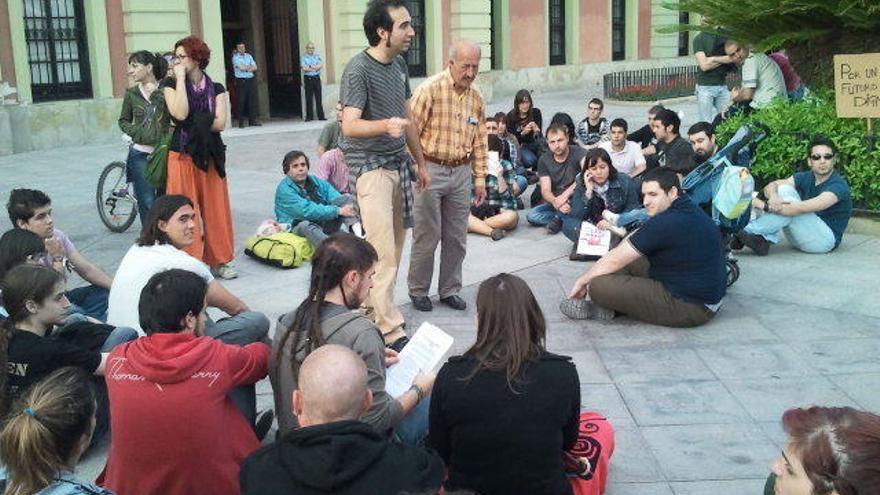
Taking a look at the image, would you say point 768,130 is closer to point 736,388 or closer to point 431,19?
point 736,388

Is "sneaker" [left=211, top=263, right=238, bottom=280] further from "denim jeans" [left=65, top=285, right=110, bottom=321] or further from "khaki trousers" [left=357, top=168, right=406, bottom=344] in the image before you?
"khaki trousers" [left=357, top=168, right=406, bottom=344]

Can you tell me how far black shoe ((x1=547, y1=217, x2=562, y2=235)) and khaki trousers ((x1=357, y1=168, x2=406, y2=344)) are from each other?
3.29 m

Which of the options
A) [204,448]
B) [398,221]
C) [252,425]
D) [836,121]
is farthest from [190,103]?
[836,121]

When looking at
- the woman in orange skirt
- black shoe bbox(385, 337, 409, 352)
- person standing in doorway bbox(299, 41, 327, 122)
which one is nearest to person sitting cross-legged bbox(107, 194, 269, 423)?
black shoe bbox(385, 337, 409, 352)

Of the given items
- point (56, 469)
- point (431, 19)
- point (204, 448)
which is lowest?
point (204, 448)

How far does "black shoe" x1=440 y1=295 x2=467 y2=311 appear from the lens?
6750 millimetres

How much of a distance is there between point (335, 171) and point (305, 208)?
3.48ft

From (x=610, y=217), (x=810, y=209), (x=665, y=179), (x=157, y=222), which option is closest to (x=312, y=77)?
(x=610, y=217)

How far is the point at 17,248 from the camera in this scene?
5.10 meters

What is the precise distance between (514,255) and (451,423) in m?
4.99

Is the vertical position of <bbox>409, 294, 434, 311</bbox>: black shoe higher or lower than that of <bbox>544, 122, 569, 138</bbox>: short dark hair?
lower

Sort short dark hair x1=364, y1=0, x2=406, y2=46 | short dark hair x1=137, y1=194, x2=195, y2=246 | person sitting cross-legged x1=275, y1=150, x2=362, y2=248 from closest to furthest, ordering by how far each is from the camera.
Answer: short dark hair x1=137, y1=194, x2=195, y2=246 < short dark hair x1=364, y1=0, x2=406, y2=46 < person sitting cross-legged x1=275, y1=150, x2=362, y2=248

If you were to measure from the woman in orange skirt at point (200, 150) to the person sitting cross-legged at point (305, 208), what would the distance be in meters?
0.74

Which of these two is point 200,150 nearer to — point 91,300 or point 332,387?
point 91,300
